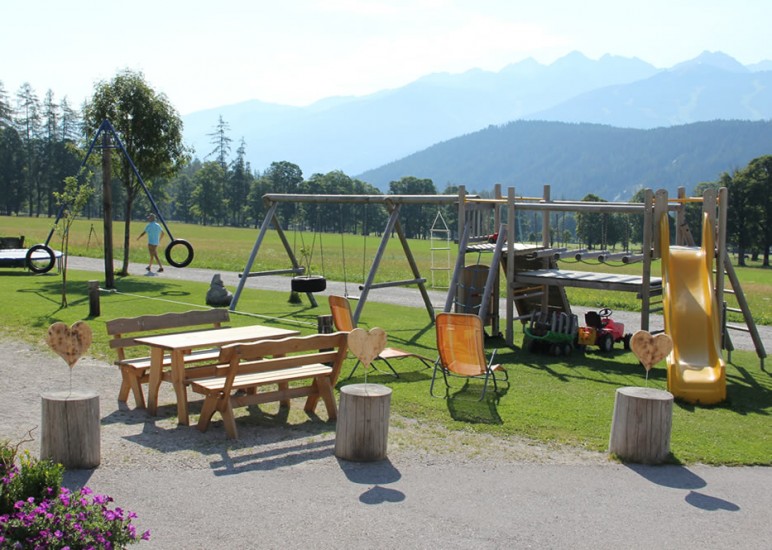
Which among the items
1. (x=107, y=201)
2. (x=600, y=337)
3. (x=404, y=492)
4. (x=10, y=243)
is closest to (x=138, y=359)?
(x=404, y=492)

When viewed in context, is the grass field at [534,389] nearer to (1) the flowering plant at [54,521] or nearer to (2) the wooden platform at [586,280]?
(2) the wooden platform at [586,280]

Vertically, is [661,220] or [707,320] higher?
[661,220]

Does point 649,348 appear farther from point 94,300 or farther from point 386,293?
point 386,293

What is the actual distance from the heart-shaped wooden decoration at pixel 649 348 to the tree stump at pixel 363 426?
265 centimetres

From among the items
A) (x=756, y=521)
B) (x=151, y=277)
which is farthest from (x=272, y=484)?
(x=151, y=277)

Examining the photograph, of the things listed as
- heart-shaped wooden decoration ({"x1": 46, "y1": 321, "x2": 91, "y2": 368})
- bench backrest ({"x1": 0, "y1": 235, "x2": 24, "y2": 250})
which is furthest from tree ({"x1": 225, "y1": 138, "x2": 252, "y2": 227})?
heart-shaped wooden decoration ({"x1": 46, "y1": 321, "x2": 91, "y2": 368})

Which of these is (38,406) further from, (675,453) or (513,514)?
(675,453)

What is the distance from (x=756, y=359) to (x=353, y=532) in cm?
989

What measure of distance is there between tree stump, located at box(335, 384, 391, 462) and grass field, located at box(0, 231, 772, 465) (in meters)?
1.03

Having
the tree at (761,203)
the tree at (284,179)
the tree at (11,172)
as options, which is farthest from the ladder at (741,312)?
the tree at (11,172)

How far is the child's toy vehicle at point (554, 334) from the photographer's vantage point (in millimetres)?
13266

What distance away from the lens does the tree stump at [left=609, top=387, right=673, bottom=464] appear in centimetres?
739

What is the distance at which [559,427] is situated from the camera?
8578 mm

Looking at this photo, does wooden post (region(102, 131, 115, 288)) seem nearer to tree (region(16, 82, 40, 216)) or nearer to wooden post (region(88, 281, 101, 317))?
wooden post (region(88, 281, 101, 317))
